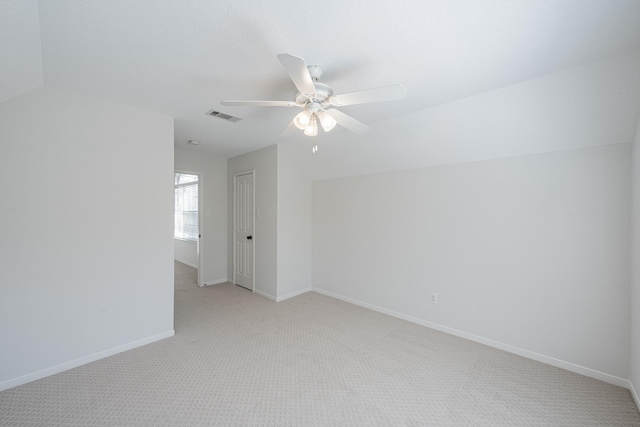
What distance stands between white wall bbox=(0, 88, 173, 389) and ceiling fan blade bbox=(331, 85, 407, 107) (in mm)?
2145

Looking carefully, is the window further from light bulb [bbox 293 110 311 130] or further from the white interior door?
light bulb [bbox 293 110 311 130]

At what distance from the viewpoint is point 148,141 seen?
282 centimetres

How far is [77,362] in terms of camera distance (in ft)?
7.88

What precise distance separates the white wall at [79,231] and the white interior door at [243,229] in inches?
66.0

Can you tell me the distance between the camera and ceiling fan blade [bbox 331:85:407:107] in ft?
5.25

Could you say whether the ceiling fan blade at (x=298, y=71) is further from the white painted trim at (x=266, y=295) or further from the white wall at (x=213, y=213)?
the white wall at (x=213, y=213)

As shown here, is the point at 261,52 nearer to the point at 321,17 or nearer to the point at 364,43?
the point at 321,17

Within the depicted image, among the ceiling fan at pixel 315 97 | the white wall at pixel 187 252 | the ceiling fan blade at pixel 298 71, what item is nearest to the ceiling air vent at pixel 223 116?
the ceiling fan at pixel 315 97

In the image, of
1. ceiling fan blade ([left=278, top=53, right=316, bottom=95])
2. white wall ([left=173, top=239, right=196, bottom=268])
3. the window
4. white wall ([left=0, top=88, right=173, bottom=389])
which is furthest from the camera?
white wall ([left=173, top=239, right=196, bottom=268])

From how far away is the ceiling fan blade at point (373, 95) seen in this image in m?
1.60

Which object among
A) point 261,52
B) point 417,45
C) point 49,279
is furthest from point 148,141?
point 417,45

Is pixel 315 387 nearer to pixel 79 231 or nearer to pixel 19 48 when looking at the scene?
pixel 79 231

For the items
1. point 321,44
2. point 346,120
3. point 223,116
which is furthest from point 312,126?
point 223,116

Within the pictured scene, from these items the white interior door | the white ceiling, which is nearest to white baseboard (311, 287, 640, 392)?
the white interior door
